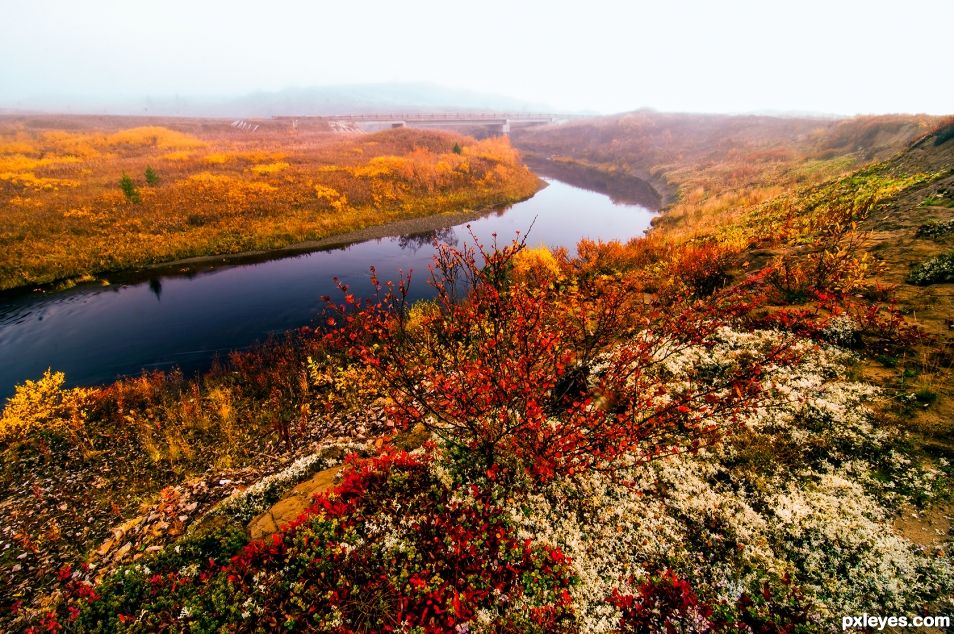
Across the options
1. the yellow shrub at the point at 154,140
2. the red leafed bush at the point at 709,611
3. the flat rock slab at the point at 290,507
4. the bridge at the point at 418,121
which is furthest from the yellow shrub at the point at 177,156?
the red leafed bush at the point at 709,611

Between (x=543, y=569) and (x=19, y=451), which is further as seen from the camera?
(x=19, y=451)

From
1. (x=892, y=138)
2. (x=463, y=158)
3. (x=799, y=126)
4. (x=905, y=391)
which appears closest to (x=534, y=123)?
(x=799, y=126)

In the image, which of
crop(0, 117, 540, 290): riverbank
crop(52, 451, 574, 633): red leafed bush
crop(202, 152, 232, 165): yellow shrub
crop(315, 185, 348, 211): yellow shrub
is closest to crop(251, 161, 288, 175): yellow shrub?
crop(0, 117, 540, 290): riverbank

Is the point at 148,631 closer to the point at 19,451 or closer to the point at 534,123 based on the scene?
the point at 19,451

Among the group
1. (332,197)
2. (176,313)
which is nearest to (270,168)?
(332,197)

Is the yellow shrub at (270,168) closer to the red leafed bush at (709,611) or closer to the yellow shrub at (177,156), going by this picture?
the yellow shrub at (177,156)

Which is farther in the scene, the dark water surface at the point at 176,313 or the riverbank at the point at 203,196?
the riverbank at the point at 203,196
